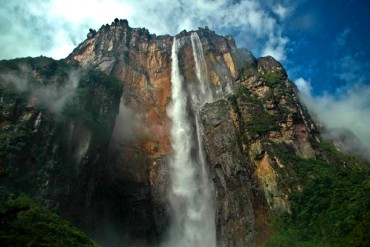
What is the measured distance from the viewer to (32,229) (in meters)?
26.7

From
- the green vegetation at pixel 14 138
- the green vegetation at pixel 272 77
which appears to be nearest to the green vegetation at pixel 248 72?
the green vegetation at pixel 272 77

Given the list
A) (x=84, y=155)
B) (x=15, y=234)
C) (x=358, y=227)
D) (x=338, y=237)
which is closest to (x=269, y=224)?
(x=338, y=237)

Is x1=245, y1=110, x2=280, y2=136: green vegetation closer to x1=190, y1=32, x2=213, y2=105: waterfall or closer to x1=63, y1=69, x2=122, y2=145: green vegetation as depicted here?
x1=190, y1=32, x2=213, y2=105: waterfall

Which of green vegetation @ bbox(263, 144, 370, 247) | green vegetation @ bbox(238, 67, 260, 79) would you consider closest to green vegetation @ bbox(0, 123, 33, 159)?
green vegetation @ bbox(263, 144, 370, 247)

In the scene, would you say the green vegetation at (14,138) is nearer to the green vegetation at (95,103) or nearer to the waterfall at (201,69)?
the green vegetation at (95,103)

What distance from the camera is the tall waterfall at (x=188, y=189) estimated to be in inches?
1764

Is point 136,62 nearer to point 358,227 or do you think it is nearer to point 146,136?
point 146,136

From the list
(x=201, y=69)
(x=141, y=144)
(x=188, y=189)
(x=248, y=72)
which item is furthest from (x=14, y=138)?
(x=201, y=69)

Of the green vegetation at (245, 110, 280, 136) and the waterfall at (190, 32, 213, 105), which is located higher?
the waterfall at (190, 32, 213, 105)

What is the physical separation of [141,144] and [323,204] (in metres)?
24.2

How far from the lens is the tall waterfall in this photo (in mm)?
44812

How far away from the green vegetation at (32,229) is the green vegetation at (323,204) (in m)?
17.0

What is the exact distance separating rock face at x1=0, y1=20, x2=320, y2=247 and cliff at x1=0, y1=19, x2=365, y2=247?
0.38ft

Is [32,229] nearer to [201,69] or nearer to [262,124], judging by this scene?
[262,124]
